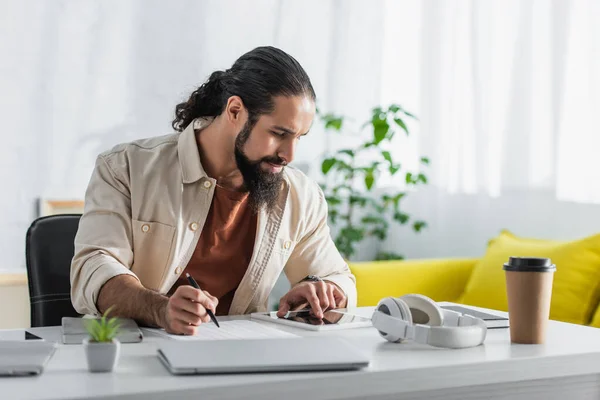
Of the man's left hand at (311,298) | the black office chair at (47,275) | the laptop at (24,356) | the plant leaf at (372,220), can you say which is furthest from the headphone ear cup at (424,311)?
the plant leaf at (372,220)

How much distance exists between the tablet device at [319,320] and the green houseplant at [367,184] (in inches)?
86.7

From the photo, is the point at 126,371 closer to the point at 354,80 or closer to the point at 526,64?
the point at 526,64

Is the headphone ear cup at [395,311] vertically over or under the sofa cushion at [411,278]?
over

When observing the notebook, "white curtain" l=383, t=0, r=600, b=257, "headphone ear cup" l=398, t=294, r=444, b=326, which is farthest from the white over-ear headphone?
"white curtain" l=383, t=0, r=600, b=257

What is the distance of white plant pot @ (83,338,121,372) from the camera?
1123 mm

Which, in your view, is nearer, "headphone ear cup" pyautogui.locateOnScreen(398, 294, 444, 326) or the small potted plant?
the small potted plant

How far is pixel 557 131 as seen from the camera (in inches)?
138

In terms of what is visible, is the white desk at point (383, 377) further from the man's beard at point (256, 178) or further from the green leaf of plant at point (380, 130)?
the green leaf of plant at point (380, 130)

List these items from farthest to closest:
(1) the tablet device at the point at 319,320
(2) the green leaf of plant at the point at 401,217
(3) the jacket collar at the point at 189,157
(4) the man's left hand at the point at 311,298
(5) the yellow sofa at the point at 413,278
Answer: (2) the green leaf of plant at the point at 401,217 → (5) the yellow sofa at the point at 413,278 → (3) the jacket collar at the point at 189,157 → (4) the man's left hand at the point at 311,298 → (1) the tablet device at the point at 319,320

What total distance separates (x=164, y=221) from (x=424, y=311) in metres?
0.76

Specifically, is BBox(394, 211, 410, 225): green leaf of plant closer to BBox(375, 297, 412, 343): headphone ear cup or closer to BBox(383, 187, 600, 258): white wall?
BBox(383, 187, 600, 258): white wall

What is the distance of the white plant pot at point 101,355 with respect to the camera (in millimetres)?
1123

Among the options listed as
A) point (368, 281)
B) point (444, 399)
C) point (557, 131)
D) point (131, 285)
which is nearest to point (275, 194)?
point (131, 285)

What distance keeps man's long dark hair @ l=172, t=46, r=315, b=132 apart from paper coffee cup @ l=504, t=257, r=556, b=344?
0.81 metres
